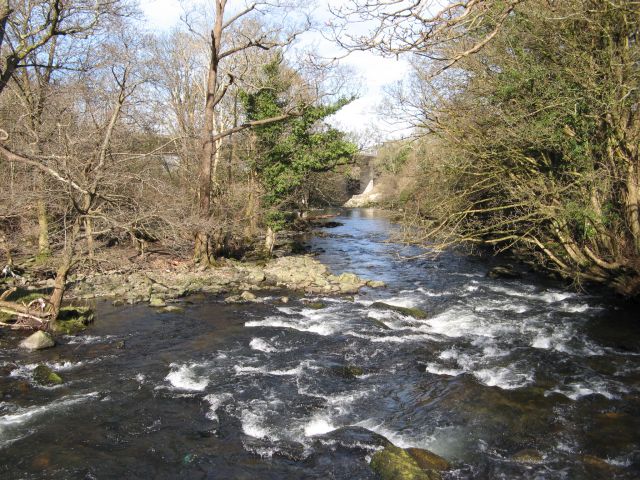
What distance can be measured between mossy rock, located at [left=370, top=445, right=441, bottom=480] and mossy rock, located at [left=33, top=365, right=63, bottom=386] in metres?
5.53

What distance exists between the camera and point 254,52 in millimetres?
22453

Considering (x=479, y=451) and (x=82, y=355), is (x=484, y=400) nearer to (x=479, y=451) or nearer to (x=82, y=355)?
(x=479, y=451)

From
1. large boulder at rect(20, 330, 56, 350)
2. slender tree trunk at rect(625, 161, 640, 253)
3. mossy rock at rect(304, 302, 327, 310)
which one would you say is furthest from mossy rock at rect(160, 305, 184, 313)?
slender tree trunk at rect(625, 161, 640, 253)

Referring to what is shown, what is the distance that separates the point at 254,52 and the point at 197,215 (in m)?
9.66

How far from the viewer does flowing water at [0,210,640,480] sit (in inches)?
245

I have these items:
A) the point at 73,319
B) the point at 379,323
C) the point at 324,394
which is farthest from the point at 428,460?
the point at 73,319

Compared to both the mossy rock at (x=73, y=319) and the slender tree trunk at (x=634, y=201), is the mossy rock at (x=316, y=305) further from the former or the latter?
Result: the slender tree trunk at (x=634, y=201)

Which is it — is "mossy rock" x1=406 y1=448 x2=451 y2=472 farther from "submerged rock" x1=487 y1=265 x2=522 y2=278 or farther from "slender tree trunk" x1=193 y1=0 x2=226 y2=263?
"submerged rock" x1=487 y1=265 x2=522 y2=278

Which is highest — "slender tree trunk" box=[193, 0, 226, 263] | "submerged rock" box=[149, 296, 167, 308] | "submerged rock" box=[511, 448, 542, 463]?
"slender tree trunk" box=[193, 0, 226, 263]

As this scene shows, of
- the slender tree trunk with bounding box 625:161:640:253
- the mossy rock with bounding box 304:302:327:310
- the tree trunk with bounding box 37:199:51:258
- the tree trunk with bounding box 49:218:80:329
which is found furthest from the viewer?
the tree trunk with bounding box 37:199:51:258

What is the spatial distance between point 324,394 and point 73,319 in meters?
6.58

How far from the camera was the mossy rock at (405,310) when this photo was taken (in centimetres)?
1262

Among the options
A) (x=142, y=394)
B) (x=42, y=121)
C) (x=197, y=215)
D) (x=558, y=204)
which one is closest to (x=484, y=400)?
(x=142, y=394)

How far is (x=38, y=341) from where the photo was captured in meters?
9.75
